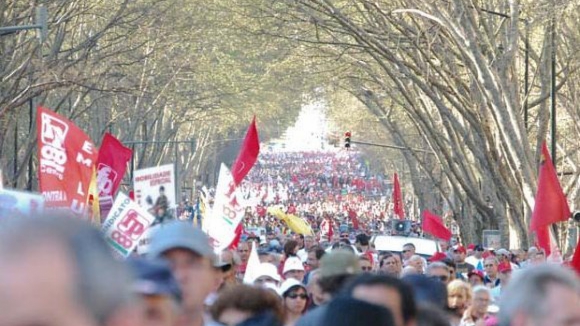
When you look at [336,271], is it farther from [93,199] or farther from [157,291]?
[93,199]

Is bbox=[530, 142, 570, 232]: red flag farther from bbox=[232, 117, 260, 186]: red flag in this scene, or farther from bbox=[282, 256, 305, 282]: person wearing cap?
bbox=[282, 256, 305, 282]: person wearing cap

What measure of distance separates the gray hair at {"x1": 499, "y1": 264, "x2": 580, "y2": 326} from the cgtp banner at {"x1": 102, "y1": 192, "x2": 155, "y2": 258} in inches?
238

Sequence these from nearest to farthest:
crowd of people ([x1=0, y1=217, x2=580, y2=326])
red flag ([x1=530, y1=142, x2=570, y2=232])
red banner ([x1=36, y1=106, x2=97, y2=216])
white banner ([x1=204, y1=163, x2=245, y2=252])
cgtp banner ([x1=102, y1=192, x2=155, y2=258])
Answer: crowd of people ([x1=0, y1=217, x2=580, y2=326]) < cgtp banner ([x1=102, y1=192, x2=155, y2=258]) < red banner ([x1=36, y1=106, x2=97, y2=216]) < white banner ([x1=204, y1=163, x2=245, y2=252]) < red flag ([x1=530, y1=142, x2=570, y2=232])

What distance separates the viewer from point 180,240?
4.34 metres

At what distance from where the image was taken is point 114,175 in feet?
57.5

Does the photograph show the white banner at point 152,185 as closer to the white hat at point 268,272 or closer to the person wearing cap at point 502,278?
the white hat at point 268,272

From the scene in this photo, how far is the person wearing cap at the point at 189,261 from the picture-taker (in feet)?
14.1

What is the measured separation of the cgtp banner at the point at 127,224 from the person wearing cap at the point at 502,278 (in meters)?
2.33

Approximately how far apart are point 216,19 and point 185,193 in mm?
41995

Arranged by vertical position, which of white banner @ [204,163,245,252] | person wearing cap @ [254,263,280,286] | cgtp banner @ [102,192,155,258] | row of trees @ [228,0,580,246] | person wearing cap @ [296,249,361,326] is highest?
row of trees @ [228,0,580,246]

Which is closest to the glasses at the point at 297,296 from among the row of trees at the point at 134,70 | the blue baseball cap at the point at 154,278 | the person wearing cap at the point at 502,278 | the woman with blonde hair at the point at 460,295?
the woman with blonde hair at the point at 460,295

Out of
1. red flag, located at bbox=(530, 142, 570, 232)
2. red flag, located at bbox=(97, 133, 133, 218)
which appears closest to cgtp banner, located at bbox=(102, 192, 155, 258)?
red flag, located at bbox=(530, 142, 570, 232)

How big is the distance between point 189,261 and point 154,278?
3.24 feet

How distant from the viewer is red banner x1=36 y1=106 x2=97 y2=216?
13.1 metres
